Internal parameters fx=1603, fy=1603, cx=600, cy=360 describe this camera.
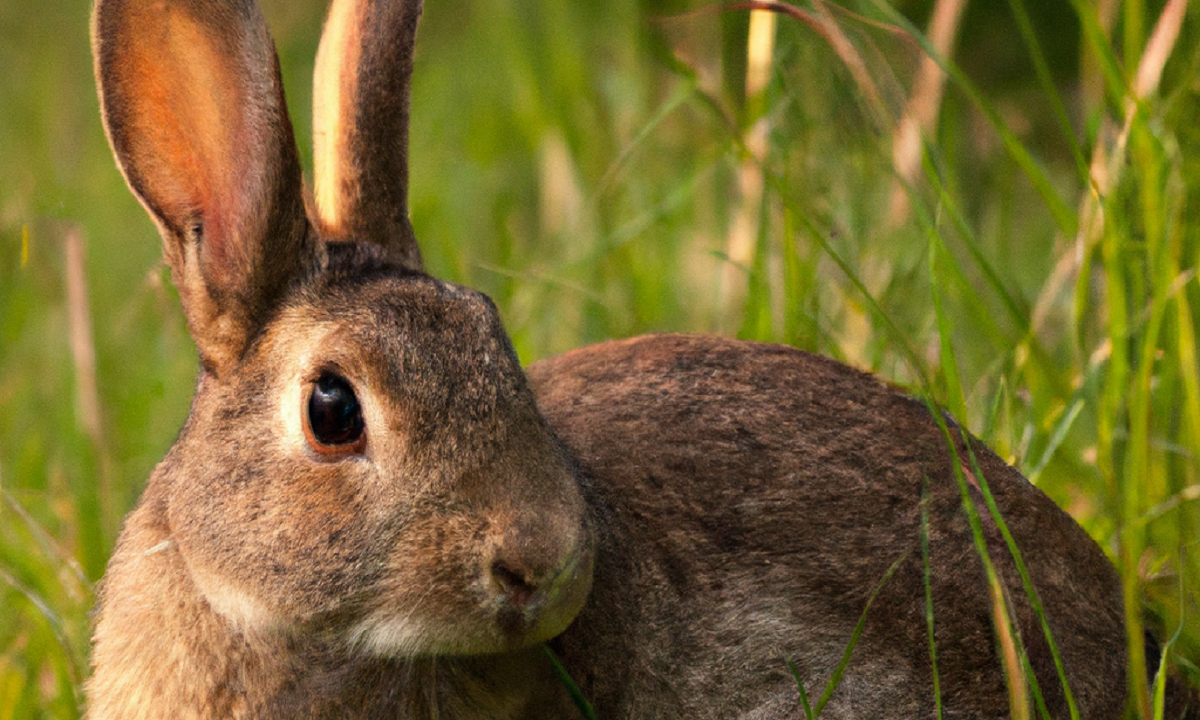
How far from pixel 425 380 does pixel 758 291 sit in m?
1.89

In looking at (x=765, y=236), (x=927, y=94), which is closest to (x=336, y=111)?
(x=765, y=236)

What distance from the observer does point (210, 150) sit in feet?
11.6

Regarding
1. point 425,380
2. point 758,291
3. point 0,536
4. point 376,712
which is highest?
point 425,380

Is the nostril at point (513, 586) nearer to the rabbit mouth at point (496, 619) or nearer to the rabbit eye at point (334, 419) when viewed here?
the rabbit mouth at point (496, 619)

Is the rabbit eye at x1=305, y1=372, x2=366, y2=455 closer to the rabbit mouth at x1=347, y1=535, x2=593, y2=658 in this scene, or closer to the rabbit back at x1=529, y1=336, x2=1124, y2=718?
the rabbit mouth at x1=347, y1=535, x2=593, y2=658

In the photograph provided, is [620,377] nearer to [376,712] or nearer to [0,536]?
[376,712]

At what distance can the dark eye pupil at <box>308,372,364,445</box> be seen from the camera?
3.20m

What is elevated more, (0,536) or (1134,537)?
(1134,537)

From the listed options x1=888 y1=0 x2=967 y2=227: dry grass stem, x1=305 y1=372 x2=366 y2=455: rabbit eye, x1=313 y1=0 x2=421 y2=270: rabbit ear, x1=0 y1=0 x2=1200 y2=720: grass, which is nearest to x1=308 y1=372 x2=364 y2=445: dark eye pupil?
x1=305 y1=372 x2=366 y2=455: rabbit eye

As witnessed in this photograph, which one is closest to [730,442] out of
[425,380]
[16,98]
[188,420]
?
[425,380]

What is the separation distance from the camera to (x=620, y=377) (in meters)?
3.87

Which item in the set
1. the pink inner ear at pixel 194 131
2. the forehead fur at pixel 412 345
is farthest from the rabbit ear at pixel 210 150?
the forehead fur at pixel 412 345

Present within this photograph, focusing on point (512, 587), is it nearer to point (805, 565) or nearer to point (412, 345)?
point (412, 345)

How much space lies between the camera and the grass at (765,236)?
163 inches
